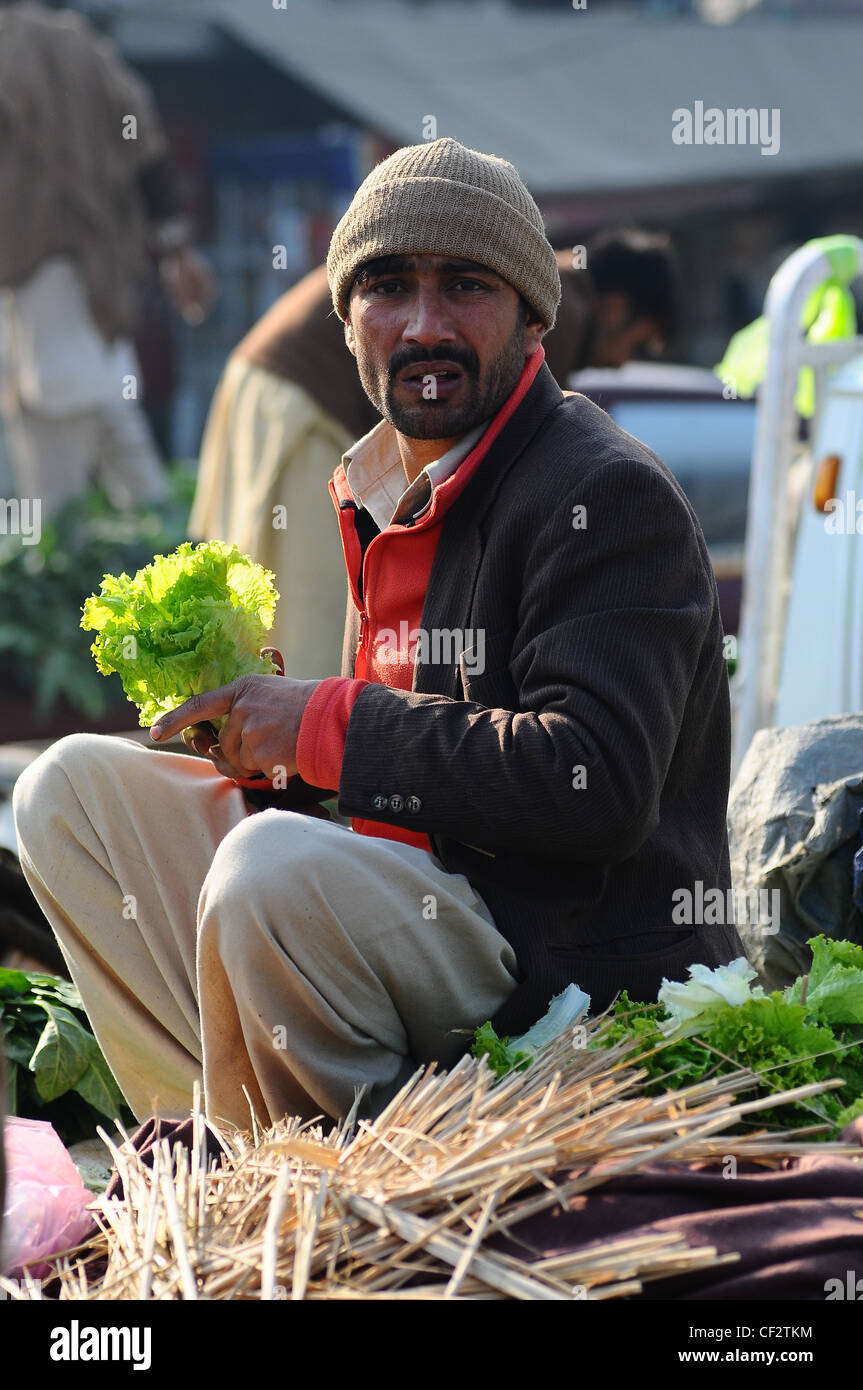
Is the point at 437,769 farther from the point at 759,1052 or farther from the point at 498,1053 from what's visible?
the point at 759,1052

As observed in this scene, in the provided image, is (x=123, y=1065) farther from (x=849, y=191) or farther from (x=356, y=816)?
(x=849, y=191)

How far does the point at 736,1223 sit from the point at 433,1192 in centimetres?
40

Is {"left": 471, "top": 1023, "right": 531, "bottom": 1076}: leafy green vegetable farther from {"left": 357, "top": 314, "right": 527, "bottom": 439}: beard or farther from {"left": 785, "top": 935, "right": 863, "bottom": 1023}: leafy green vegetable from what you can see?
{"left": 357, "top": 314, "right": 527, "bottom": 439}: beard

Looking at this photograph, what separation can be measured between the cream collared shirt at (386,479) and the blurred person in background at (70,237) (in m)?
5.14

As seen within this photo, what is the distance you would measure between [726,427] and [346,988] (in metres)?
5.32

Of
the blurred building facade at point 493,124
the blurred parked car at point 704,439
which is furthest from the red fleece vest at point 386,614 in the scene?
the blurred building facade at point 493,124

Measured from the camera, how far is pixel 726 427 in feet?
24.8

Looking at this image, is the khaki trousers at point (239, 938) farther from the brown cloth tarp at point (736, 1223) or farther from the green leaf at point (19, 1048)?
the brown cloth tarp at point (736, 1223)

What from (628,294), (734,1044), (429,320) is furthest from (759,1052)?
(628,294)

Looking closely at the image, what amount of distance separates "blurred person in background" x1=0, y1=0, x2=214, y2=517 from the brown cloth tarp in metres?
6.50

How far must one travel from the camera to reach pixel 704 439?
754cm

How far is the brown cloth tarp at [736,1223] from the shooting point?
2.14 meters

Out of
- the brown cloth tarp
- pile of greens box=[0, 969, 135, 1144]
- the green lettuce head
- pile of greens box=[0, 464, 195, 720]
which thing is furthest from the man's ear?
pile of greens box=[0, 464, 195, 720]

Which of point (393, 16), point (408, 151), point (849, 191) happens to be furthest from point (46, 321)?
point (849, 191)
